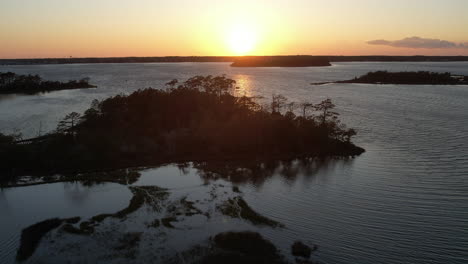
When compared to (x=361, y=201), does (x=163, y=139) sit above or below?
above

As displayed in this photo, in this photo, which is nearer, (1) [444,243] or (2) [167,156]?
(1) [444,243]

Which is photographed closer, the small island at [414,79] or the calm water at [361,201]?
the calm water at [361,201]

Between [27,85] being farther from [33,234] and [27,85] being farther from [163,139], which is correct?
[33,234]

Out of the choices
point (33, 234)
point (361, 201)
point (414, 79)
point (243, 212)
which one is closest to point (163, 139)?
point (243, 212)

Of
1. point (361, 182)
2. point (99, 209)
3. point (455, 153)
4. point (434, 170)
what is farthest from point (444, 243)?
point (99, 209)

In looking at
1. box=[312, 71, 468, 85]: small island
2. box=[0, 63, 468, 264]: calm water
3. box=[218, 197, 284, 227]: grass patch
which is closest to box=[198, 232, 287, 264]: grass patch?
box=[0, 63, 468, 264]: calm water

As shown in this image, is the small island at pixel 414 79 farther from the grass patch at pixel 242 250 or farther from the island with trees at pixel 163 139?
the grass patch at pixel 242 250

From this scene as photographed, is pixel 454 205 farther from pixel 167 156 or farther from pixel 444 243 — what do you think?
pixel 167 156

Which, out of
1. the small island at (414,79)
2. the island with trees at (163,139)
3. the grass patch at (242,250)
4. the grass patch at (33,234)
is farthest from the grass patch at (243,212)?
the small island at (414,79)
